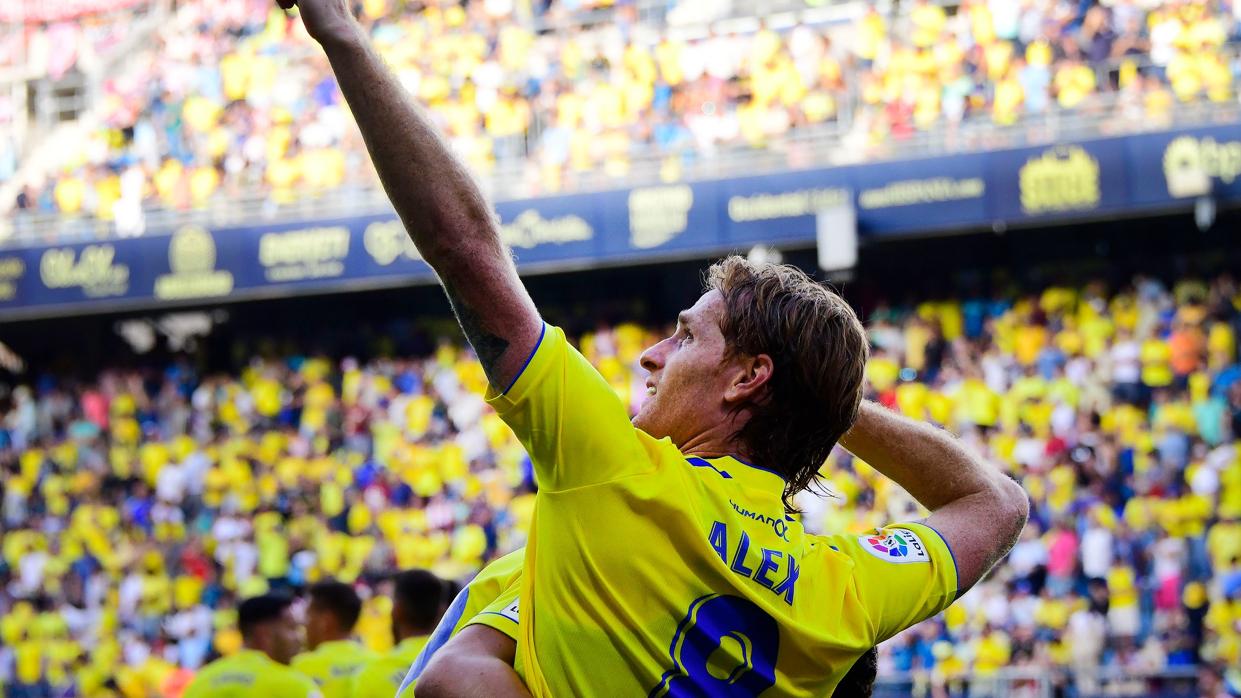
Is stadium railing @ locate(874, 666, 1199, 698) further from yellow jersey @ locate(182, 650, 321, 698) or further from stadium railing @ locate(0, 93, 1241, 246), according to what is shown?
yellow jersey @ locate(182, 650, 321, 698)

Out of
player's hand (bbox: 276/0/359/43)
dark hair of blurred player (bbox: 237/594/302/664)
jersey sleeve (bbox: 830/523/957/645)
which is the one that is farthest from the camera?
dark hair of blurred player (bbox: 237/594/302/664)

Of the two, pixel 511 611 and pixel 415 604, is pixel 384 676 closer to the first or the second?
pixel 415 604

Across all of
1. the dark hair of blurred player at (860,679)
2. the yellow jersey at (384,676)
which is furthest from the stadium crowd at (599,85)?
the dark hair of blurred player at (860,679)

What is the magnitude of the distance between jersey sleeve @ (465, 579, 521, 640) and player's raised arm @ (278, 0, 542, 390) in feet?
1.42

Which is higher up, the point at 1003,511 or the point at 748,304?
the point at 748,304

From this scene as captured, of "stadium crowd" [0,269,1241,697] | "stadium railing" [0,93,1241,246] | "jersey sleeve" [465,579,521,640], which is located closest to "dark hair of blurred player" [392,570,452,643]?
"jersey sleeve" [465,579,521,640]

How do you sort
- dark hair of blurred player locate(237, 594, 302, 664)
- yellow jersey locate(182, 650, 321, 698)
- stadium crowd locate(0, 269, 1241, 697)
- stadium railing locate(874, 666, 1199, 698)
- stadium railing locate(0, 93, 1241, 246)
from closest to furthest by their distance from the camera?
yellow jersey locate(182, 650, 321, 698)
dark hair of blurred player locate(237, 594, 302, 664)
stadium railing locate(874, 666, 1199, 698)
stadium crowd locate(0, 269, 1241, 697)
stadium railing locate(0, 93, 1241, 246)

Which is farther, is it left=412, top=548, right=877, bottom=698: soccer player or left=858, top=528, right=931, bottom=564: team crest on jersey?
left=858, top=528, right=931, bottom=564: team crest on jersey

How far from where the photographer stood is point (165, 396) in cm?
1930

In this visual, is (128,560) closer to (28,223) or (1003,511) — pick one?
(28,223)

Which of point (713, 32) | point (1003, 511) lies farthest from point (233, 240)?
point (1003, 511)

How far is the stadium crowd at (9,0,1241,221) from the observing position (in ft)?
51.8

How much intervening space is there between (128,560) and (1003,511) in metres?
16.1

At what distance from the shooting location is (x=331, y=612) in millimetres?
7395
